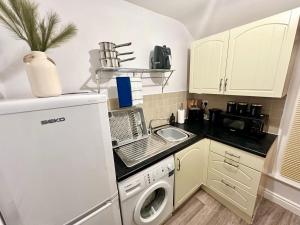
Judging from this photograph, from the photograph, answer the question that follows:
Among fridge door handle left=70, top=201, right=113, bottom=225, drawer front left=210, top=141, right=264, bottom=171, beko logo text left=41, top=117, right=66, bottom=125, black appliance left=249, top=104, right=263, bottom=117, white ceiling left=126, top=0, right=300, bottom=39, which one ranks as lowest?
fridge door handle left=70, top=201, right=113, bottom=225

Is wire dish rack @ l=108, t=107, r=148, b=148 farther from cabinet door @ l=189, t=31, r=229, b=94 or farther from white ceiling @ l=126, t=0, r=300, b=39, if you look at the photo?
white ceiling @ l=126, t=0, r=300, b=39

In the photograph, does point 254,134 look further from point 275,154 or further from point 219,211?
point 219,211

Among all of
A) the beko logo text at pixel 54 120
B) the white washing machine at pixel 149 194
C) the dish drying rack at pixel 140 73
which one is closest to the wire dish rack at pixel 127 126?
the dish drying rack at pixel 140 73

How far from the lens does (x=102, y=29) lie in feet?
4.15

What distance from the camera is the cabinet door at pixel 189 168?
137 cm

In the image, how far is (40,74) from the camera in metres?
0.71

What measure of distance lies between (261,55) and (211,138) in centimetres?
93

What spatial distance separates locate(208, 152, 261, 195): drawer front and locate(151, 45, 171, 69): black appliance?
1.18 metres

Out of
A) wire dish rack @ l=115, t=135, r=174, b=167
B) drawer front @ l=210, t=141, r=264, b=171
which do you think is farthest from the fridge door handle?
drawer front @ l=210, t=141, r=264, b=171

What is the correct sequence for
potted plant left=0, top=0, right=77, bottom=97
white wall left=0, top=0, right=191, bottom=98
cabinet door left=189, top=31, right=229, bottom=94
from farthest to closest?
1. cabinet door left=189, top=31, right=229, bottom=94
2. white wall left=0, top=0, right=191, bottom=98
3. potted plant left=0, top=0, right=77, bottom=97

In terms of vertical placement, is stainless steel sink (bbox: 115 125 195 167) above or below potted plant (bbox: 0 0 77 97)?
below

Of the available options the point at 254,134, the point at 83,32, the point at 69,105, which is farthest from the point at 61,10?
the point at 254,134

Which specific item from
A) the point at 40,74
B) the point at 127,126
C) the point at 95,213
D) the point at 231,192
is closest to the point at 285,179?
the point at 231,192

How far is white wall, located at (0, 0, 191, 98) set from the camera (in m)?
0.95
